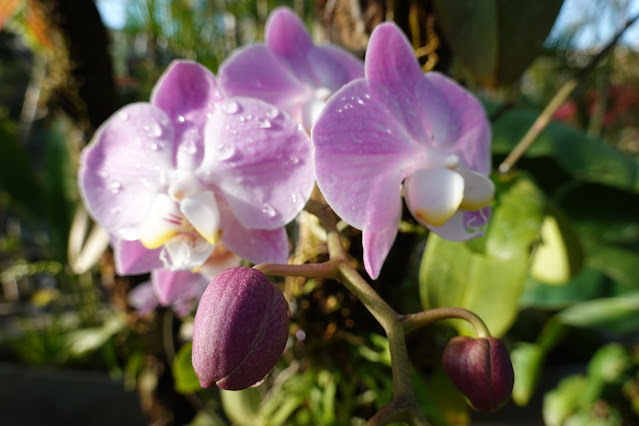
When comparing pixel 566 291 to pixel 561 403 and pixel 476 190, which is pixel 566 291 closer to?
pixel 561 403

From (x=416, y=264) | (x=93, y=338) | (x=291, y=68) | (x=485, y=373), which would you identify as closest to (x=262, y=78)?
(x=291, y=68)

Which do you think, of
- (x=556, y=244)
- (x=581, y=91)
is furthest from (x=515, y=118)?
(x=581, y=91)

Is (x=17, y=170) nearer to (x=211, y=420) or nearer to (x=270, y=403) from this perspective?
(x=211, y=420)

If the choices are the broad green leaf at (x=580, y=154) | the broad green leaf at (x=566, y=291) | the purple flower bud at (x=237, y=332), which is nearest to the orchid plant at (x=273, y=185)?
the purple flower bud at (x=237, y=332)

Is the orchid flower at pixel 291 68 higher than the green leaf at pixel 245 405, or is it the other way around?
the orchid flower at pixel 291 68

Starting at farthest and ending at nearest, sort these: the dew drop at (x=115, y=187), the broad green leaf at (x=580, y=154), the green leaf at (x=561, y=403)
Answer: the green leaf at (x=561, y=403)
the broad green leaf at (x=580, y=154)
the dew drop at (x=115, y=187)

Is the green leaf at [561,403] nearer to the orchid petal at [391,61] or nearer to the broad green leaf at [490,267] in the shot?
the broad green leaf at [490,267]

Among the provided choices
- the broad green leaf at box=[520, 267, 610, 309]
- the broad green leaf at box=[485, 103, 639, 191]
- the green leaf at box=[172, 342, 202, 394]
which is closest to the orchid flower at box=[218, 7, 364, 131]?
the green leaf at box=[172, 342, 202, 394]
